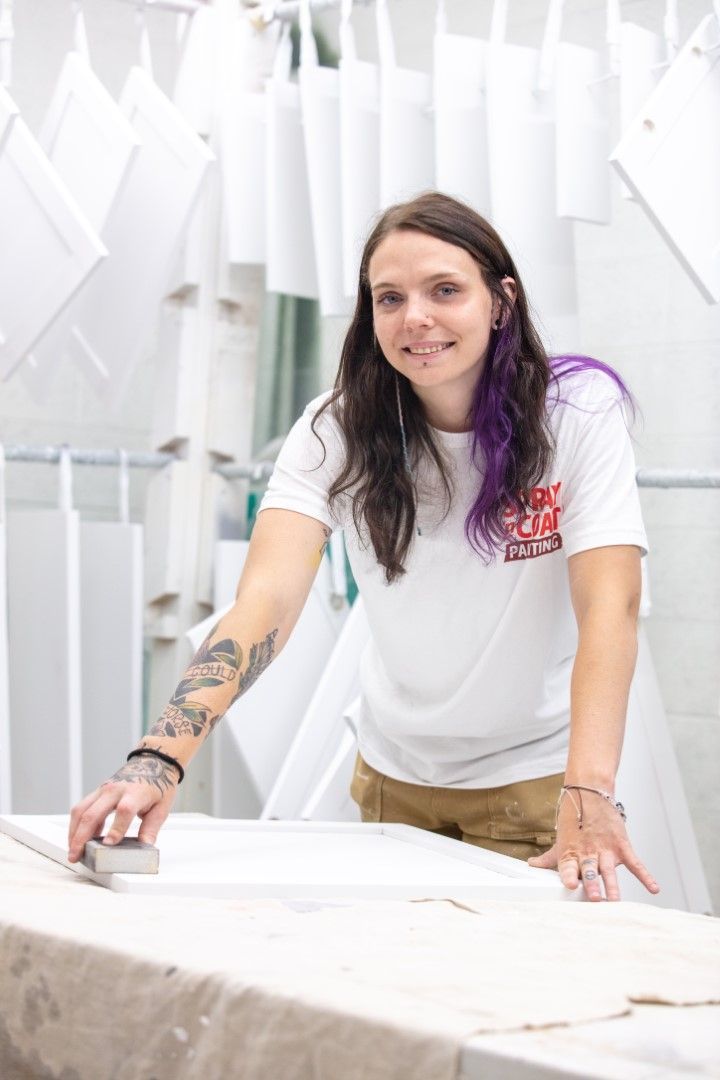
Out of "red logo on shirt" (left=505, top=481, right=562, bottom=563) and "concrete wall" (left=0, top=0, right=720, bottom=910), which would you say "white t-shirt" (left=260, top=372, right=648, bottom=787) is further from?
"concrete wall" (left=0, top=0, right=720, bottom=910)

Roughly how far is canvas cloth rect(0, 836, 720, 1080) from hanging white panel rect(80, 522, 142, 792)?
142 centimetres

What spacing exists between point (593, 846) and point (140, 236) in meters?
1.47

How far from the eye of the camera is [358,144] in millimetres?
2361

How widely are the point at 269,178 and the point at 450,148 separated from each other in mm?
366

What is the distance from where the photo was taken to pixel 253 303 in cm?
275

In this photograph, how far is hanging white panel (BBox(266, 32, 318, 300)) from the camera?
2.46 metres

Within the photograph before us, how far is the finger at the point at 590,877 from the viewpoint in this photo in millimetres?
1208

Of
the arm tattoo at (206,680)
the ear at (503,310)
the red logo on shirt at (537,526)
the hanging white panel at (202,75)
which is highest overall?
the hanging white panel at (202,75)

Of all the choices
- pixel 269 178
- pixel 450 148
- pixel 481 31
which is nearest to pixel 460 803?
pixel 450 148

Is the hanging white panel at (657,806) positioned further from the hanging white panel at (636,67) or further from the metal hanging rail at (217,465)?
the hanging white panel at (636,67)

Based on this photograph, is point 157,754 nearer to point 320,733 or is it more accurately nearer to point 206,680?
point 206,680

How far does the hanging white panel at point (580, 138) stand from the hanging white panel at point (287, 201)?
1.84 feet

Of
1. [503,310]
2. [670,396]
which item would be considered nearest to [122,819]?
[503,310]

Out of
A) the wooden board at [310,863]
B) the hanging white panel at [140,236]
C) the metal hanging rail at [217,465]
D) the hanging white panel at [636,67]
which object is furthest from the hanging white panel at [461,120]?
the wooden board at [310,863]
